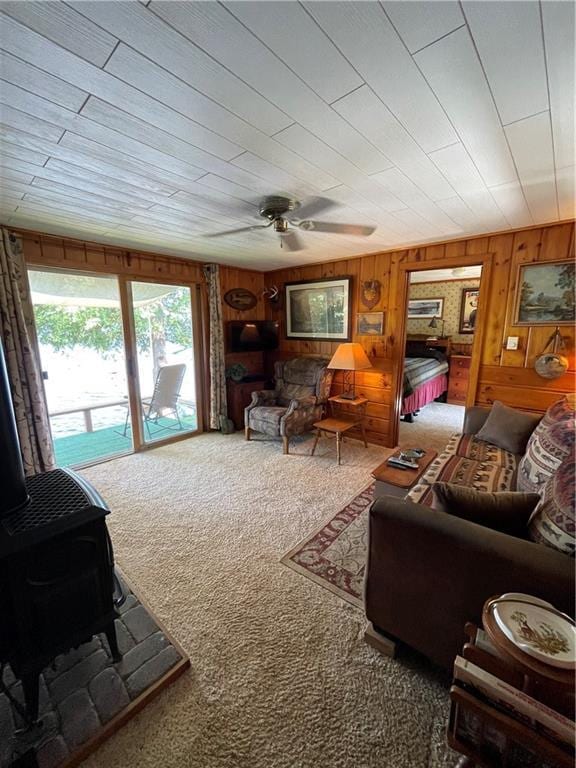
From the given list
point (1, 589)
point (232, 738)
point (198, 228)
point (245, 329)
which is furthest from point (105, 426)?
point (232, 738)

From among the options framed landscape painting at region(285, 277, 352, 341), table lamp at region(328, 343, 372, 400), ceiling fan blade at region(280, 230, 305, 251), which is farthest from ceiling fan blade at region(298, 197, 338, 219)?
framed landscape painting at region(285, 277, 352, 341)

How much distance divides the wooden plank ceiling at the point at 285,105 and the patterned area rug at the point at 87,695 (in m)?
2.31

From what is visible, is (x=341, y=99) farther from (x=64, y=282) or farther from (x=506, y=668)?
(x=64, y=282)

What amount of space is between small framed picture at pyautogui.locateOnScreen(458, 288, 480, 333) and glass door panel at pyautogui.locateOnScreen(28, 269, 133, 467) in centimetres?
587

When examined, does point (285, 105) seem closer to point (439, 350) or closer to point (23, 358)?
point (23, 358)

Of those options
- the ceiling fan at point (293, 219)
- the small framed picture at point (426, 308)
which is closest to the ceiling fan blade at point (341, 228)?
the ceiling fan at point (293, 219)

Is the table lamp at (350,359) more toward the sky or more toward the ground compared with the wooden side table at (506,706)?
more toward the sky

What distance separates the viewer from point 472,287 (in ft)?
19.1

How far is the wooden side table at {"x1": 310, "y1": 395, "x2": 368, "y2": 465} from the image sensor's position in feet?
11.1

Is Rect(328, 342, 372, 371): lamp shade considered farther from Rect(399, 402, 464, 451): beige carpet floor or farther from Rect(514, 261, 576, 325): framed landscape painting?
Rect(514, 261, 576, 325): framed landscape painting

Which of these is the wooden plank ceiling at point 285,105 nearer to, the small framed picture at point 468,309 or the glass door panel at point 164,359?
the glass door panel at point 164,359

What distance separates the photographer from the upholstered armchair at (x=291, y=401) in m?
3.72

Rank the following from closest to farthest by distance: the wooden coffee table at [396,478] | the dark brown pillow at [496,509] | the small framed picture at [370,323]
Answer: the dark brown pillow at [496,509], the wooden coffee table at [396,478], the small framed picture at [370,323]

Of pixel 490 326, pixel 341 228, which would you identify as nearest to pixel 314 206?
pixel 341 228
